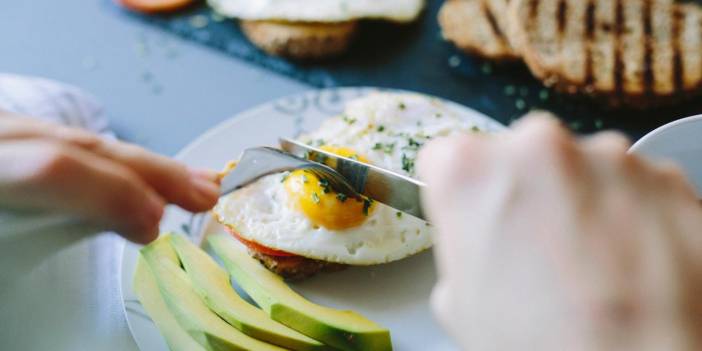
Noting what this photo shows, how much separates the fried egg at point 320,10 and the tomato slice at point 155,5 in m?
0.20

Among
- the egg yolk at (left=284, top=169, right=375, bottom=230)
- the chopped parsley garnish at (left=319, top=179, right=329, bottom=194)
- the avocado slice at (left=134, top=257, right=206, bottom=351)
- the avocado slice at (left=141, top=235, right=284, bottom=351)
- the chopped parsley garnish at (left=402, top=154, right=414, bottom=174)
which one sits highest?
the chopped parsley garnish at (left=402, top=154, right=414, bottom=174)

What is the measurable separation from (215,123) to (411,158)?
2.61 ft

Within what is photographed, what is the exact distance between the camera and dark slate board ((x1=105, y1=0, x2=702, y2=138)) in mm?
2250

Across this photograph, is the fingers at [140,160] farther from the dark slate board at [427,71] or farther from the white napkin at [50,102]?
the dark slate board at [427,71]

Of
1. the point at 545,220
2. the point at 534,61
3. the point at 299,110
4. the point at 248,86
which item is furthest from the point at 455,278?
the point at 248,86

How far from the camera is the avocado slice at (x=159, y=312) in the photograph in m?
1.57

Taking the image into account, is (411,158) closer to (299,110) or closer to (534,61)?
(299,110)

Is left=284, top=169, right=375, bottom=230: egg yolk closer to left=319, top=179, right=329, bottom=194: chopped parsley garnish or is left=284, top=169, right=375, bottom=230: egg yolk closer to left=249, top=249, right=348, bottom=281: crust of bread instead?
left=319, top=179, right=329, bottom=194: chopped parsley garnish

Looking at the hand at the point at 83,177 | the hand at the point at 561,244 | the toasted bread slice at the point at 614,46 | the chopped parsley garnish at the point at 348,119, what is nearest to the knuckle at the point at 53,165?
the hand at the point at 83,177

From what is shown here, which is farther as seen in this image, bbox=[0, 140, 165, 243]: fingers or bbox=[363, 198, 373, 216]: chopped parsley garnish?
bbox=[363, 198, 373, 216]: chopped parsley garnish

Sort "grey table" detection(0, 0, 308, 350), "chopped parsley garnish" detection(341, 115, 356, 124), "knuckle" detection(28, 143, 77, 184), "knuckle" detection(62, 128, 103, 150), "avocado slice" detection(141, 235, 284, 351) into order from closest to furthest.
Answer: "knuckle" detection(28, 143, 77, 184) < "knuckle" detection(62, 128, 103, 150) < "avocado slice" detection(141, 235, 284, 351) < "chopped parsley garnish" detection(341, 115, 356, 124) < "grey table" detection(0, 0, 308, 350)

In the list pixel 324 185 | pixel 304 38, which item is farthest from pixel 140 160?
pixel 304 38

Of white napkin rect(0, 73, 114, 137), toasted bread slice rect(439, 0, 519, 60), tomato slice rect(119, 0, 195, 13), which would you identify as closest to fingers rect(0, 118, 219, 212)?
white napkin rect(0, 73, 114, 137)

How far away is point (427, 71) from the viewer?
2453 millimetres
